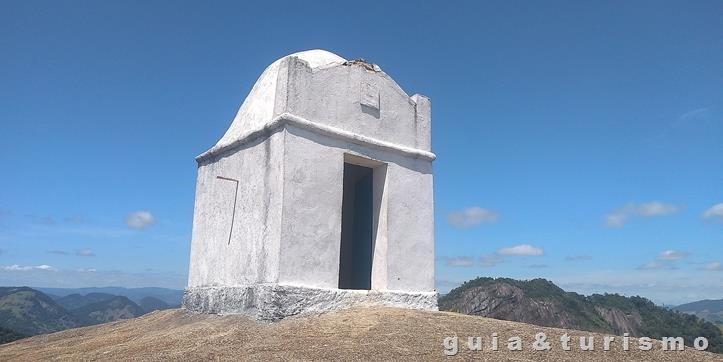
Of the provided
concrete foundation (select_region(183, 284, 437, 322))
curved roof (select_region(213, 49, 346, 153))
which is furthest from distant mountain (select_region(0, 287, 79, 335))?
concrete foundation (select_region(183, 284, 437, 322))

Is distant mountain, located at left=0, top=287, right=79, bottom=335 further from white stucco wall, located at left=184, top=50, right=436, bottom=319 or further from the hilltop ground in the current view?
the hilltop ground

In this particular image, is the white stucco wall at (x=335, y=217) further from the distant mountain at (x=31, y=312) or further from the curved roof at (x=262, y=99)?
the distant mountain at (x=31, y=312)

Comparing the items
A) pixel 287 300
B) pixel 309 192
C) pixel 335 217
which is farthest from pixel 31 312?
pixel 287 300

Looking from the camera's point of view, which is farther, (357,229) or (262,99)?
(357,229)

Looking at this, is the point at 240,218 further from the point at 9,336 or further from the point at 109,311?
the point at 109,311

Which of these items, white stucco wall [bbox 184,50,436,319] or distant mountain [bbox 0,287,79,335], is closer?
white stucco wall [bbox 184,50,436,319]

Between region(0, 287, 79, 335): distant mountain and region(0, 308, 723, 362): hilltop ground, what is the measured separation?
359ft

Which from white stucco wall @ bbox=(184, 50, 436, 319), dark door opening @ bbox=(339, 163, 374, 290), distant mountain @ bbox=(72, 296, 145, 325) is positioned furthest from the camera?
distant mountain @ bbox=(72, 296, 145, 325)

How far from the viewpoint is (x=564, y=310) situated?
51.0 meters

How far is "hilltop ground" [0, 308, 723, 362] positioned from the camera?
22.1 ft

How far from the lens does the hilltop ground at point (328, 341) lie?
265 inches

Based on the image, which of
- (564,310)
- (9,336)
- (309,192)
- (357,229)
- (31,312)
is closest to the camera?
(309,192)

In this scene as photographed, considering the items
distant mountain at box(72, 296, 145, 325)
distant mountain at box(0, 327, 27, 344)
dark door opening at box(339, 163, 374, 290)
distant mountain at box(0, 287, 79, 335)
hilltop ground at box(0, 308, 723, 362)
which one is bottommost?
distant mountain at box(72, 296, 145, 325)

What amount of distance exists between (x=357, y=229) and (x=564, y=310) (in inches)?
1793
